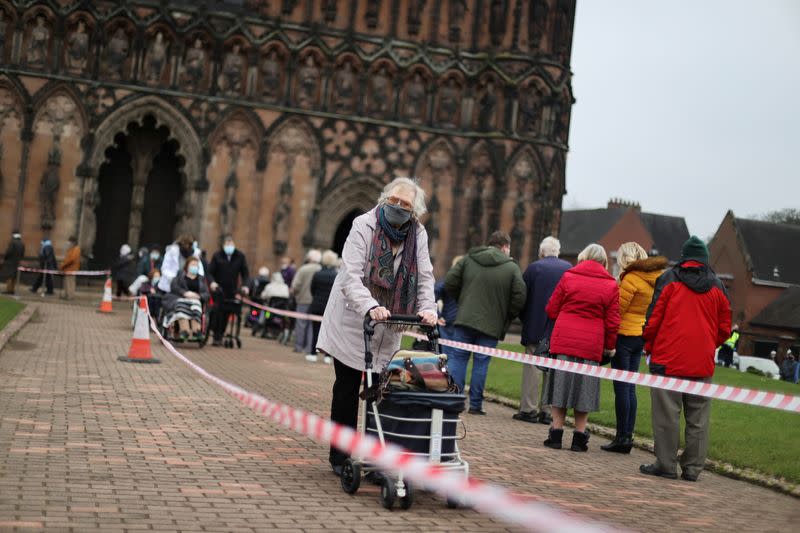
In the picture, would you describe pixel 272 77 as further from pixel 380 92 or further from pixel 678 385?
pixel 678 385

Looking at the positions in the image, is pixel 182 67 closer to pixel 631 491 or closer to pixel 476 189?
pixel 476 189

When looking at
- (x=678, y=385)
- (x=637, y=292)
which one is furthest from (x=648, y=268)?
(x=678, y=385)

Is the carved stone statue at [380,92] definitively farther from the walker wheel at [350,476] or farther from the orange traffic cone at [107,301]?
the walker wheel at [350,476]

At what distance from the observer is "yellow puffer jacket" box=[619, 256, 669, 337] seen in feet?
37.3

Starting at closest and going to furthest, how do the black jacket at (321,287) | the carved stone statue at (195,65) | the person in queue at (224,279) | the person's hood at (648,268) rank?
the person's hood at (648,268), the black jacket at (321,287), the person in queue at (224,279), the carved stone statue at (195,65)

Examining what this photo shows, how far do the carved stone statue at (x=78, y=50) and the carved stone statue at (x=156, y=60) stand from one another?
1.96 meters

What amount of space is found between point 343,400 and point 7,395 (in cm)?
454

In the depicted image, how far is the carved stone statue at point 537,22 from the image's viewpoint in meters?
37.5

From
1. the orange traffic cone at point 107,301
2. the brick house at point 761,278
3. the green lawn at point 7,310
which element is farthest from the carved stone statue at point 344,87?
the brick house at point 761,278

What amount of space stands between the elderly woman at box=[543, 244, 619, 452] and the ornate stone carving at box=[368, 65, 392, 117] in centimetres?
2662

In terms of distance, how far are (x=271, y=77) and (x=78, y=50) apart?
6.19 meters

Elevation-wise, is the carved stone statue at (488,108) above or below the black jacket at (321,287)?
above

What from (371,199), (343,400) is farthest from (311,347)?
(371,199)

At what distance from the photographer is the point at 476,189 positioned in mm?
37406
